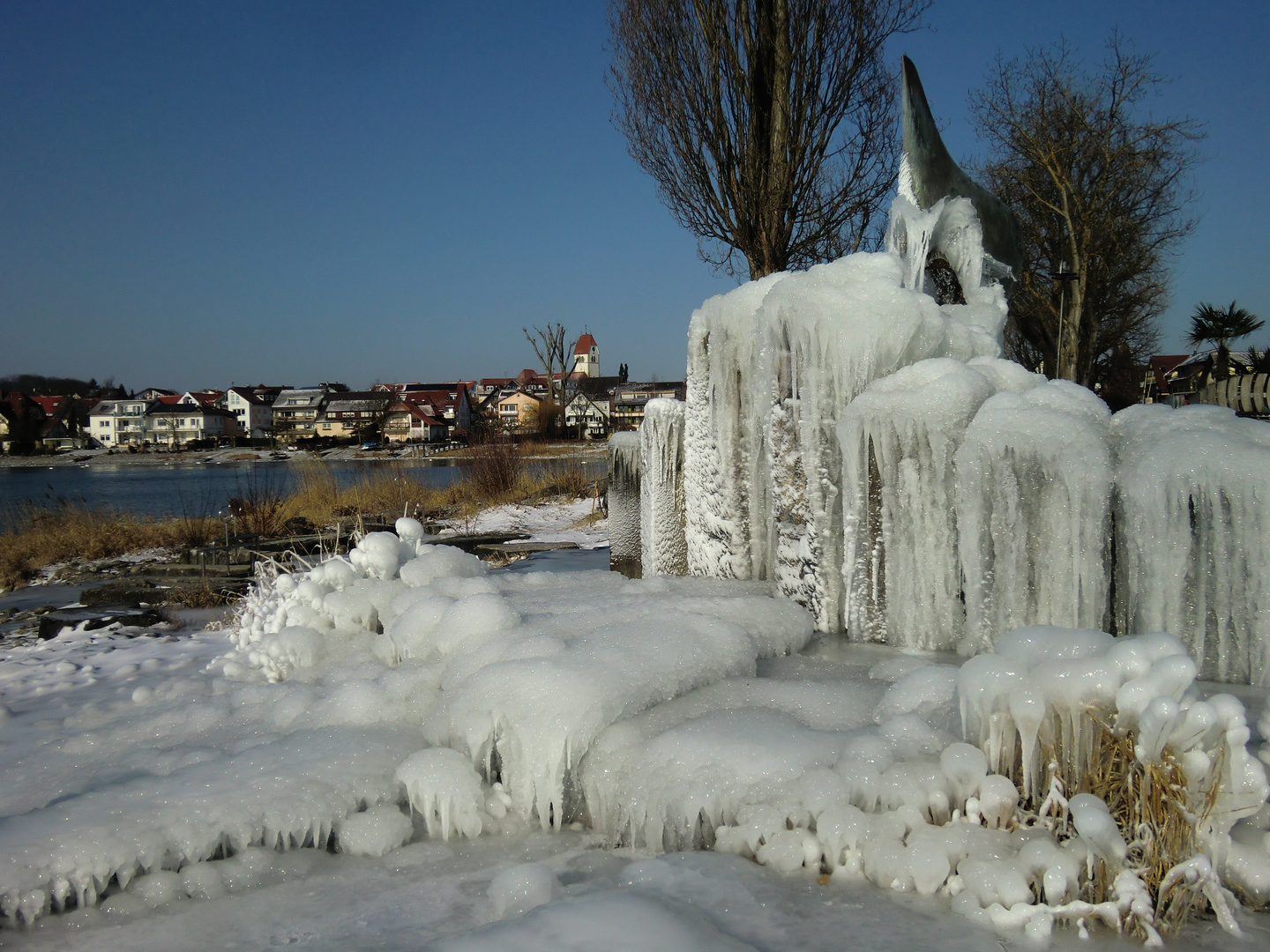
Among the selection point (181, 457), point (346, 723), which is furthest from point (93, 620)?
point (181, 457)

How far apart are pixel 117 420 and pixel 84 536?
3081 inches

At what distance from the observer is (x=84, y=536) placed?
34.3 ft

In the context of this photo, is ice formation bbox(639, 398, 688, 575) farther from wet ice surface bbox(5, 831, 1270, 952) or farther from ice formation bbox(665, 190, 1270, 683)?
wet ice surface bbox(5, 831, 1270, 952)

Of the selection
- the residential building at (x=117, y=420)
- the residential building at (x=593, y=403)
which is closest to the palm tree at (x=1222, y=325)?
the residential building at (x=593, y=403)

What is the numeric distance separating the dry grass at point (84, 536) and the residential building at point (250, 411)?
75.3 meters

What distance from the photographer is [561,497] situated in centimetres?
1541

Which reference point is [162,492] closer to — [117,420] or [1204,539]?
[1204,539]

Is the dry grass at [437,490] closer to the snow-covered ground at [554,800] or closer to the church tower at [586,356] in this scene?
the snow-covered ground at [554,800]

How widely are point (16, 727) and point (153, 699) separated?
20.1 inches

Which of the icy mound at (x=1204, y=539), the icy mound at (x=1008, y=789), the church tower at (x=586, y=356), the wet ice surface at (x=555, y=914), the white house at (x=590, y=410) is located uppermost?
the church tower at (x=586, y=356)

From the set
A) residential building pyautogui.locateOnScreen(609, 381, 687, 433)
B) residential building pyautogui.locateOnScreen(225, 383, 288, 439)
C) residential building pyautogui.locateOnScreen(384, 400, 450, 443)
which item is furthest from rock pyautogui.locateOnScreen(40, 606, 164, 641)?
residential building pyautogui.locateOnScreen(225, 383, 288, 439)

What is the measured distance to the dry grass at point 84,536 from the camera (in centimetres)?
976

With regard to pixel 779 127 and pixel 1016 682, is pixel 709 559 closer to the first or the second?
pixel 1016 682

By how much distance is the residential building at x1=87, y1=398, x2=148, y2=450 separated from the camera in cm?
7375
